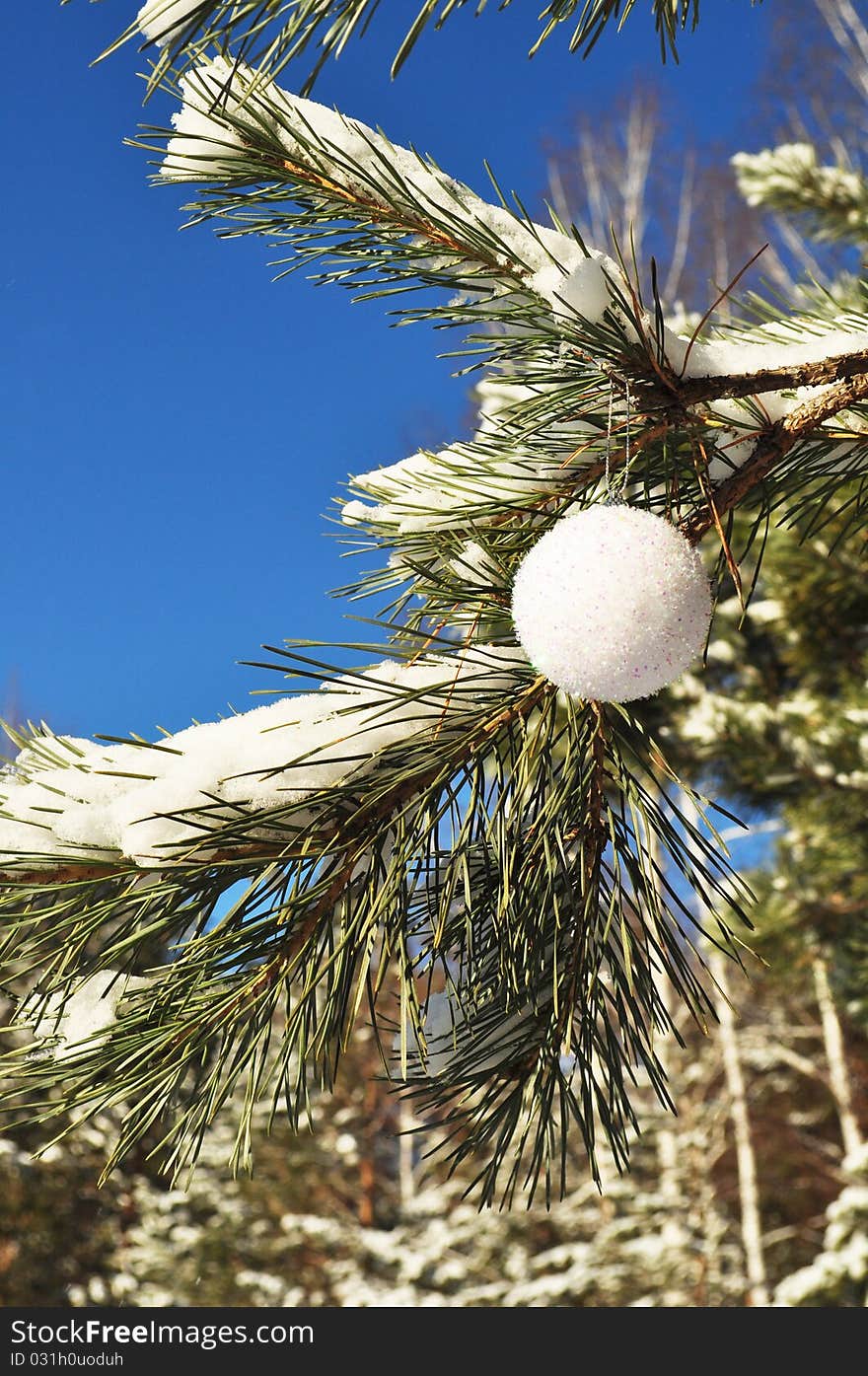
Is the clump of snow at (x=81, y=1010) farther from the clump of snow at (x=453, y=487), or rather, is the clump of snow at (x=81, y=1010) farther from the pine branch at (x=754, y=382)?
the pine branch at (x=754, y=382)

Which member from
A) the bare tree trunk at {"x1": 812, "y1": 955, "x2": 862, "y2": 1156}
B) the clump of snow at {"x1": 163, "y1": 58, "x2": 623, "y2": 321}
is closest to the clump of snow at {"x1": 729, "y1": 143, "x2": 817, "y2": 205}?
the clump of snow at {"x1": 163, "y1": 58, "x2": 623, "y2": 321}

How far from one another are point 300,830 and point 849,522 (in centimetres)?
54

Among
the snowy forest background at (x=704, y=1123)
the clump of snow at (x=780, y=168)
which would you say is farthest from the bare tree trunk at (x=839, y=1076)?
the clump of snow at (x=780, y=168)

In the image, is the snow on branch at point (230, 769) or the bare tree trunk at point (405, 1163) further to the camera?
the bare tree trunk at point (405, 1163)

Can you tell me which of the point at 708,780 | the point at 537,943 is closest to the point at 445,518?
the point at 537,943

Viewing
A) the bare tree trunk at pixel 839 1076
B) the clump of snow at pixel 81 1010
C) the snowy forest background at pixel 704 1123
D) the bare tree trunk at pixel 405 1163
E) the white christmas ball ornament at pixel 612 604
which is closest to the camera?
the white christmas ball ornament at pixel 612 604

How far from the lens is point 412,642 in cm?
78

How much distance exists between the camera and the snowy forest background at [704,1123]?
329 centimetres

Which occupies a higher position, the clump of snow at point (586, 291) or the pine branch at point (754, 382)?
the clump of snow at point (586, 291)

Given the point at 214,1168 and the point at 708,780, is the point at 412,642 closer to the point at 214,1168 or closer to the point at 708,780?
the point at 708,780

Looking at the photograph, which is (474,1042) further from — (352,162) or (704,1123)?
(704,1123)

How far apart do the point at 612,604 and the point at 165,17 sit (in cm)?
46

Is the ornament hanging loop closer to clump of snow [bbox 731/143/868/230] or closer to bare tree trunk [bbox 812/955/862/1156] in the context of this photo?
clump of snow [bbox 731/143/868/230]

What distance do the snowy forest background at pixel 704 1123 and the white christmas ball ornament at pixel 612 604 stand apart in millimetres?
1888
